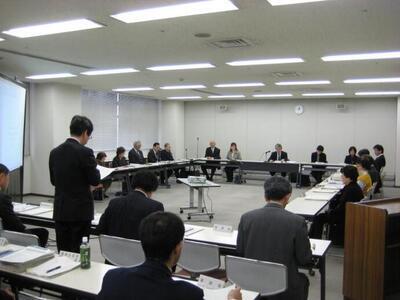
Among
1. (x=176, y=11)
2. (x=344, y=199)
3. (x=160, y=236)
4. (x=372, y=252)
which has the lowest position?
(x=372, y=252)

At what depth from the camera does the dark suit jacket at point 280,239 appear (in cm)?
249

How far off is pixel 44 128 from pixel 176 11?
6.63 metres

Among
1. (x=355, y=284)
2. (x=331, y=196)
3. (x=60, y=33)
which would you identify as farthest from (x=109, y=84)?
(x=355, y=284)

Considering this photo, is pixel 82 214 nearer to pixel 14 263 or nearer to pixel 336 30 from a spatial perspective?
pixel 14 263

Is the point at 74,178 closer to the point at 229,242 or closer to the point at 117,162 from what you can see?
the point at 229,242

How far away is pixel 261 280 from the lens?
8.02 feet

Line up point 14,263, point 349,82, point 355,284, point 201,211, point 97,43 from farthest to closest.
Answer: point 349,82, point 201,211, point 97,43, point 355,284, point 14,263

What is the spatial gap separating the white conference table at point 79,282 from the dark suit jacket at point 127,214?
0.39 meters

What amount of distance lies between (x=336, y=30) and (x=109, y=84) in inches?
269

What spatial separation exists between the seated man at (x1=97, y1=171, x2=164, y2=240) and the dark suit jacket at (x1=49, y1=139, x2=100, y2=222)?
30 cm

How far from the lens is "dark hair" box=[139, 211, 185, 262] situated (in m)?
1.40

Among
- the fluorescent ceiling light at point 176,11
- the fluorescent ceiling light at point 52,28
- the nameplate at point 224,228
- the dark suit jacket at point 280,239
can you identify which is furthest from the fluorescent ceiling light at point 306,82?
the dark suit jacket at point 280,239

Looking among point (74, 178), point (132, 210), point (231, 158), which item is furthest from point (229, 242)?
point (231, 158)

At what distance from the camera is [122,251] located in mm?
2738
